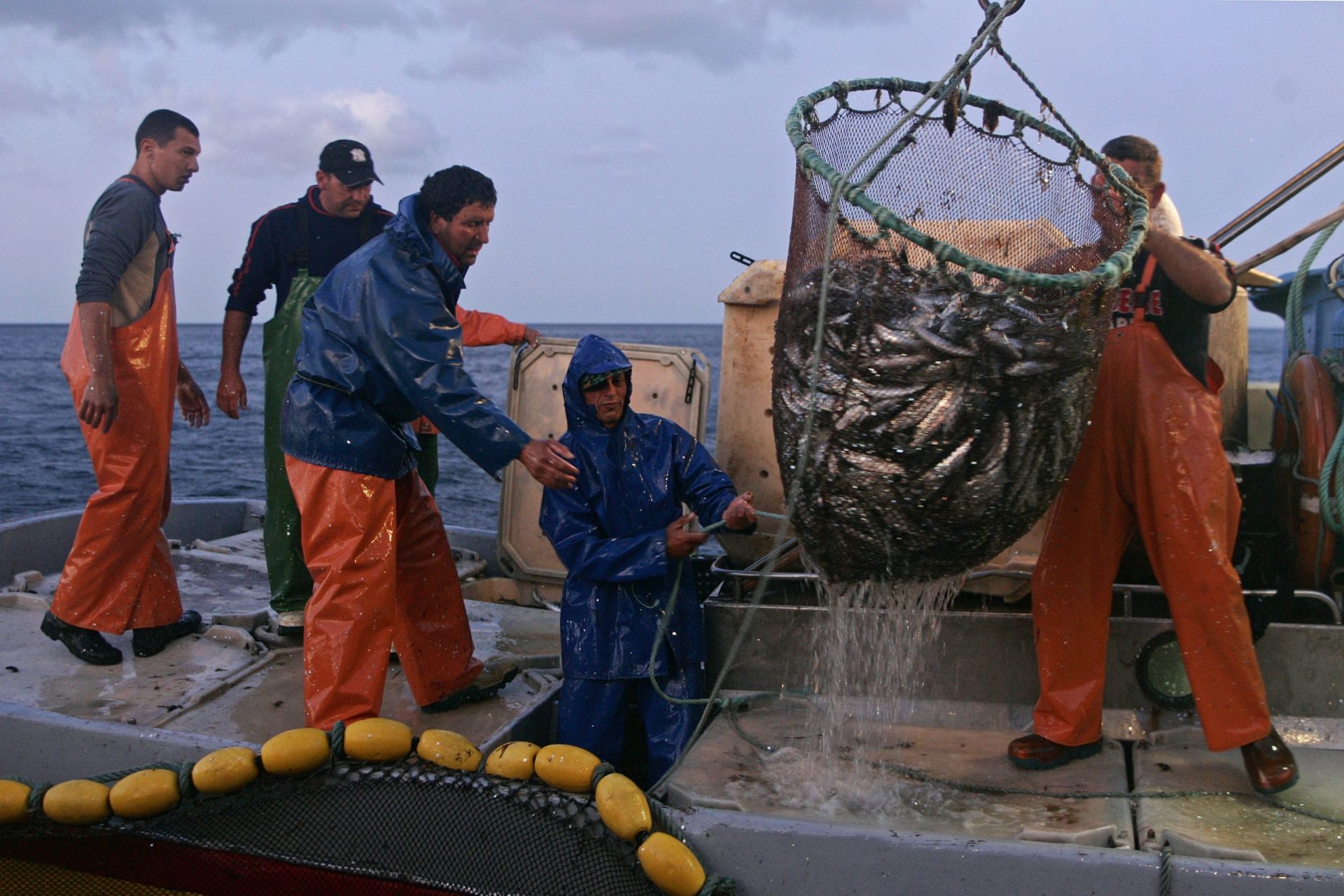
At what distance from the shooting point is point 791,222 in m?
3.51

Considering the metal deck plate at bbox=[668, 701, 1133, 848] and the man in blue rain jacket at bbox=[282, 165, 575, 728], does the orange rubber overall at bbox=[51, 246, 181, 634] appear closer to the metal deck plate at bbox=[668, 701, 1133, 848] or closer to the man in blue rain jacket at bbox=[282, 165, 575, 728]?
the man in blue rain jacket at bbox=[282, 165, 575, 728]

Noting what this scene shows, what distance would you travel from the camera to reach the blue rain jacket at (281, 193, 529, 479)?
3.91 meters

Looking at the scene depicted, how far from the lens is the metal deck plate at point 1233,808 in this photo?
3.28 metres

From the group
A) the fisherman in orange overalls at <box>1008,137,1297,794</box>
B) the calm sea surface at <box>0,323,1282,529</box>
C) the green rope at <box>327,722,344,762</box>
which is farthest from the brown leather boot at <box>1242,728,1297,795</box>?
the calm sea surface at <box>0,323,1282,529</box>

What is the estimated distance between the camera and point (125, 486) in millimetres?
4805

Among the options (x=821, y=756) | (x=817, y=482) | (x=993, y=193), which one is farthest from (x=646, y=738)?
(x=993, y=193)

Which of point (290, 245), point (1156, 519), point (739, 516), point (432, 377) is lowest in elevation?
point (739, 516)

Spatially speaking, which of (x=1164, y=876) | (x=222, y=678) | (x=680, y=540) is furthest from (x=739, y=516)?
(x=222, y=678)

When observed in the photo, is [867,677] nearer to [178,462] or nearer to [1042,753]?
[1042,753]

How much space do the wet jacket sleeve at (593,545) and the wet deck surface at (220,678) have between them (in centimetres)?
76

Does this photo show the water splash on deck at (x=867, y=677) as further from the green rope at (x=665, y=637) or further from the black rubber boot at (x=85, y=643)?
the black rubber boot at (x=85, y=643)

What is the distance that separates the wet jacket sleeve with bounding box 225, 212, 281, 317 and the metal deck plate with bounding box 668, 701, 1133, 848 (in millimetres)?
2911

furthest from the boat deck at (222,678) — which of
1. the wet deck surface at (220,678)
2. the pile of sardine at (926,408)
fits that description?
the pile of sardine at (926,408)

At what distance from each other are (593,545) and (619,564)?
119 millimetres
